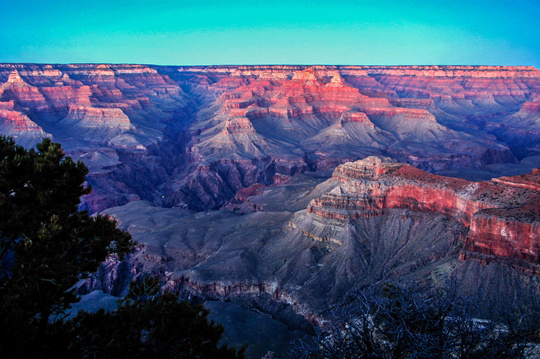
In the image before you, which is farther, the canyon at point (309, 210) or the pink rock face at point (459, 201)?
the canyon at point (309, 210)

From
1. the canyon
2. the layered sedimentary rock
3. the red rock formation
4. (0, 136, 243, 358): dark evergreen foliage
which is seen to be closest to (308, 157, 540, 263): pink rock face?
the canyon

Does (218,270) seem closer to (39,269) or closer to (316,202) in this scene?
(316,202)

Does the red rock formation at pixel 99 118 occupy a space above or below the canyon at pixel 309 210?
above

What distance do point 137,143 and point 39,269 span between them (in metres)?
126

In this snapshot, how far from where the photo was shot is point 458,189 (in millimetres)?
45094

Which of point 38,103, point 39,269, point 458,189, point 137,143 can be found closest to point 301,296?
point 458,189

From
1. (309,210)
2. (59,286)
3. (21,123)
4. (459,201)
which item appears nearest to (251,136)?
(21,123)

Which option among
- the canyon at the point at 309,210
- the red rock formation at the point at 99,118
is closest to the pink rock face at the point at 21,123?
the canyon at the point at 309,210

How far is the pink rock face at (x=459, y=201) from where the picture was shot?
3603 cm

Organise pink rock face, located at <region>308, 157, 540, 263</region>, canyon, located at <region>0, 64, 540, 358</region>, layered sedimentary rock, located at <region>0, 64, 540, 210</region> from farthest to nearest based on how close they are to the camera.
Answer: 1. layered sedimentary rock, located at <region>0, 64, 540, 210</region>
2. canyon, located at <region>0, 64, 540, 358</region>
3. pink rock face, located at <region>308, 157, 540, 263</region>

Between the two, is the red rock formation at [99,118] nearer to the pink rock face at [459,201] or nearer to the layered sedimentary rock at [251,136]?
the layered sedimentary rock at [251,136]

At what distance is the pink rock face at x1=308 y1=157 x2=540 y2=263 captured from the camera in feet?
118

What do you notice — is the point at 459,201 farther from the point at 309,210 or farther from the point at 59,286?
the point at 59,286

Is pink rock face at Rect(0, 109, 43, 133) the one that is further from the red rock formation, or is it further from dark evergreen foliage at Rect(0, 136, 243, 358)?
dark evergreen foliage at Rect(0, 136, 243, 358)
